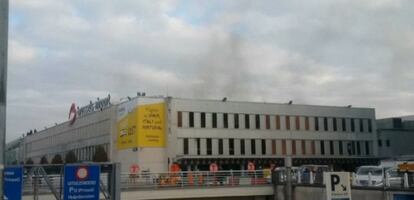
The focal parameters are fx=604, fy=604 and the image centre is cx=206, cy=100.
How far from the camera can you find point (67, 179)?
1286cm

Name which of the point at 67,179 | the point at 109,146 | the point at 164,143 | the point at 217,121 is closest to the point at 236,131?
the point at 217,121

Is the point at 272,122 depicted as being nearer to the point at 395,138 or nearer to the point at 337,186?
the point at 395,138

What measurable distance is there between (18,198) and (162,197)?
22.9 m

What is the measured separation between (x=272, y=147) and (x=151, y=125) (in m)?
17.8

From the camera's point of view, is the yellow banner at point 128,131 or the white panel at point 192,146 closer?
the yellow banner at point 128,131

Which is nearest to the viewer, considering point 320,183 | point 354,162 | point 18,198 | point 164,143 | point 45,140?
point 18,198

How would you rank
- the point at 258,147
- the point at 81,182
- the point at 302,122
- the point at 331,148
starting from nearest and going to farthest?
the point at 81,182
the point at 258,147
the point at 302,122
the point at 331,148

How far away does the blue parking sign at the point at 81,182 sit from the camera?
1285 centimetres

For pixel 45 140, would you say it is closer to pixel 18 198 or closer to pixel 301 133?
pixel 301 133

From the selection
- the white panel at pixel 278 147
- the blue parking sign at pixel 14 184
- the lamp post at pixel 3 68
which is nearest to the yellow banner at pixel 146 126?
the white panel at pixel 278 147

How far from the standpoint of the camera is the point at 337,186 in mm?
11133

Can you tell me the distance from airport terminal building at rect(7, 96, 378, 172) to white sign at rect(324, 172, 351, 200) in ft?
213

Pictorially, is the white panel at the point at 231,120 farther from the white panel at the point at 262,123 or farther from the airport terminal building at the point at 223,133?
the white panel at the point at 262,123

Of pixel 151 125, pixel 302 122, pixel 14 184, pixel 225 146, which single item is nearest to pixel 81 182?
pixel 14 184
